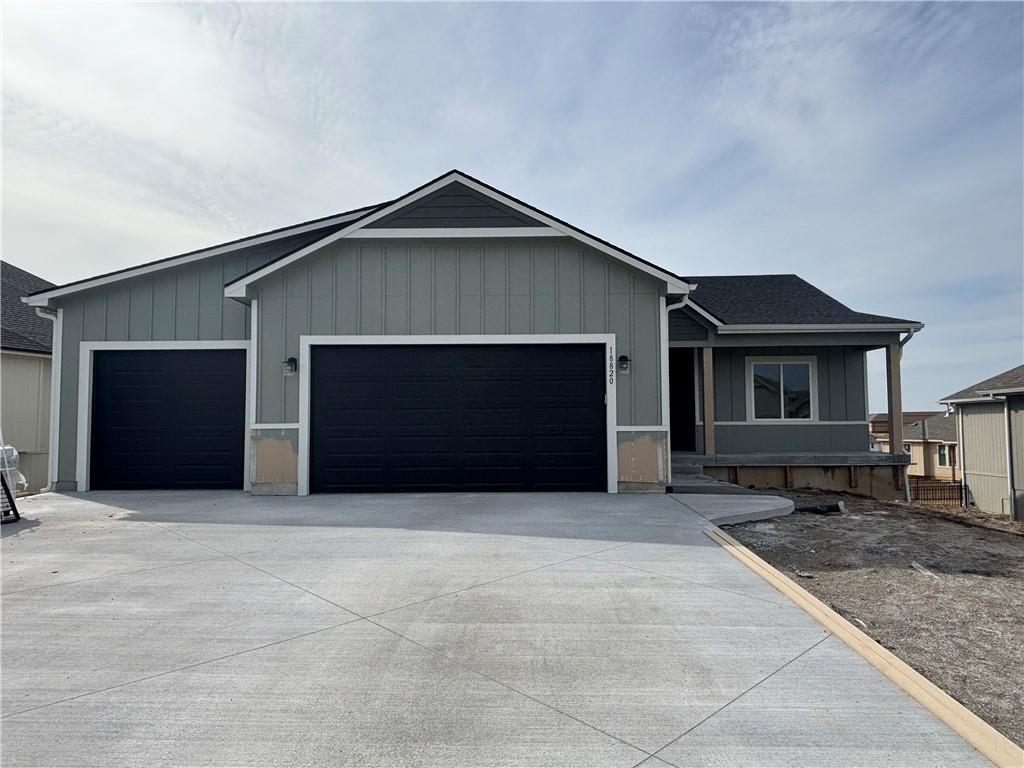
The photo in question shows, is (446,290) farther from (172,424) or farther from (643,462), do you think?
(172,424)

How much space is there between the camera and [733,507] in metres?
7.84

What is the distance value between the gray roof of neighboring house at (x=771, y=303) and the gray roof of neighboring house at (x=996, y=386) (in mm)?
5975

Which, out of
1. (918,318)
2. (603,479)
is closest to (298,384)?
(603,479)

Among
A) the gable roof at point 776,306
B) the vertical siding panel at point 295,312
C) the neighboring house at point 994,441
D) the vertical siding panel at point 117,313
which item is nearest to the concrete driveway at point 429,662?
the vertical siding panel at point 295,312

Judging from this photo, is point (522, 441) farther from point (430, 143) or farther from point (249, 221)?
point (249, 221)

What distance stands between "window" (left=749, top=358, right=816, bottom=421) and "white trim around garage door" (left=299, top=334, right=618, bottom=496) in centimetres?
602

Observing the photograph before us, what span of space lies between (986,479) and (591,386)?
54.4ft

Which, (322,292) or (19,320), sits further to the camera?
(19,320)

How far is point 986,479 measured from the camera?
17922 mm

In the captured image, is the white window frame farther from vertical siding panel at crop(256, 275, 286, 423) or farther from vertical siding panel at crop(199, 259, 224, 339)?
vertical siding panel at crop(199, 259, 224, 339)

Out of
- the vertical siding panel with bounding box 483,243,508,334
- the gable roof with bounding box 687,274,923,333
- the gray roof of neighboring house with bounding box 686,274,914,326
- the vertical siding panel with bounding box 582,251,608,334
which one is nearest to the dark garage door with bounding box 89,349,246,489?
the vertical siding panel with bounding box 483,243,508,334

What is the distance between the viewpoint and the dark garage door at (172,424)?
389 inches

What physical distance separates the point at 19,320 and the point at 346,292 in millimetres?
11250

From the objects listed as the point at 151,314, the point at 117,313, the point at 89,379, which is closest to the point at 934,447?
the point at 151,314
